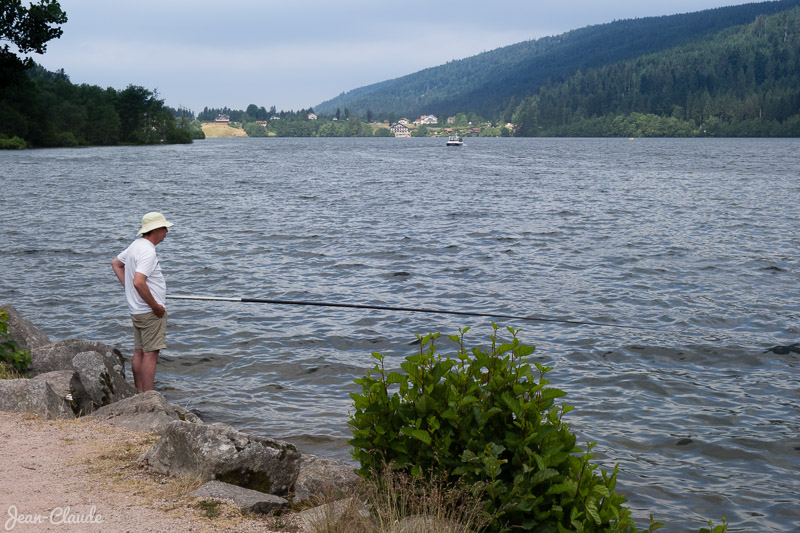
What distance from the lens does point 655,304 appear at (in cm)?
1700

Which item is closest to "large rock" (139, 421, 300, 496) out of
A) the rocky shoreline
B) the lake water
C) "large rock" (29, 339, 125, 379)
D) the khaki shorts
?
the rocky shoreline

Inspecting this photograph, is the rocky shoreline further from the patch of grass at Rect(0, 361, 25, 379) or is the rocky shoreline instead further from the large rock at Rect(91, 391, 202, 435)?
the patch of grass at Rect(0, 361, 25, 379)

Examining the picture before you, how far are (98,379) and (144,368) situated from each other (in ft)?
1.94

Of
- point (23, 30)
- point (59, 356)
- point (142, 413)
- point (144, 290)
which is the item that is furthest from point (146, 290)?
point (23, 30)

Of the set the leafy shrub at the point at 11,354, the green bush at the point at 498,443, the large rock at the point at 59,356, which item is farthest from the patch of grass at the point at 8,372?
the green bush at the point at 498,443

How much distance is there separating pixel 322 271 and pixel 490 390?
16.3m

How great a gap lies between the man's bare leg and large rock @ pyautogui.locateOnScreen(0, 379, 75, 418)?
1.45m

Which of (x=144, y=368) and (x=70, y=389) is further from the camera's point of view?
(x=144, y=368)

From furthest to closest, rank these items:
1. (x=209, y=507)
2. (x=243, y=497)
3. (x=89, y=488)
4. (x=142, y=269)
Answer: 1. (x=142, y=269)
2. (x=89, y=488)
3. (x=243, y=497)
4. (x=209, y=507)

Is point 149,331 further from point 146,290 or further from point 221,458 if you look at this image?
point 221,458

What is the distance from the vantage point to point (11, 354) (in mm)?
9656

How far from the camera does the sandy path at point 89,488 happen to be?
557 cm

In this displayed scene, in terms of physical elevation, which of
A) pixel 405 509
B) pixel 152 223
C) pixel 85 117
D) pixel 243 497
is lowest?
pixel 243 497

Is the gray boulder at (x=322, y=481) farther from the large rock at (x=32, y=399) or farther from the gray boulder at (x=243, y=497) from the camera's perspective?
the large rock at (x=32, y=399)
